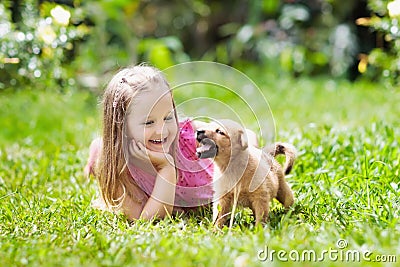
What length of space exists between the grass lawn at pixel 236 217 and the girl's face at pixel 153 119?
1.21 ft

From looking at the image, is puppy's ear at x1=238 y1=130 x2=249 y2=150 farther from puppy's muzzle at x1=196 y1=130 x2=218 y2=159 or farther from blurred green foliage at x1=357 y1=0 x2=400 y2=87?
blurred green foliage at x1=357 y1=0 x2=400 y2=87

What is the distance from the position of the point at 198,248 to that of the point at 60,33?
299cm

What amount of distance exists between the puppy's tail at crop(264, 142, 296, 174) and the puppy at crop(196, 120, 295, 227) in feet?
0.31

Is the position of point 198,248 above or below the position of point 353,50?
below

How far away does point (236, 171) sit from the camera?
2490 mm

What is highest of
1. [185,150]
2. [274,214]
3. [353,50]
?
[353,50]

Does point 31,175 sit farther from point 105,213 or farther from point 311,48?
point 311,48

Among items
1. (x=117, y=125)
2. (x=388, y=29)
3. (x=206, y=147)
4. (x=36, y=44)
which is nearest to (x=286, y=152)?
(x=206, y=147)

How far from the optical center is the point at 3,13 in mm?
4574

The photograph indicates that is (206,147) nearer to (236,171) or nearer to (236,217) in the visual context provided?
(236,171)

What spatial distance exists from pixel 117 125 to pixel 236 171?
27.9 inches

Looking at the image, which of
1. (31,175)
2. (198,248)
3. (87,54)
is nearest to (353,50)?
(87,54)

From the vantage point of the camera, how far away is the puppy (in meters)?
2.43

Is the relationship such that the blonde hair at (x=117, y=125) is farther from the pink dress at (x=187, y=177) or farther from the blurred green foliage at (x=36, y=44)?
the blurred green foliage at (x=36, y=44)
